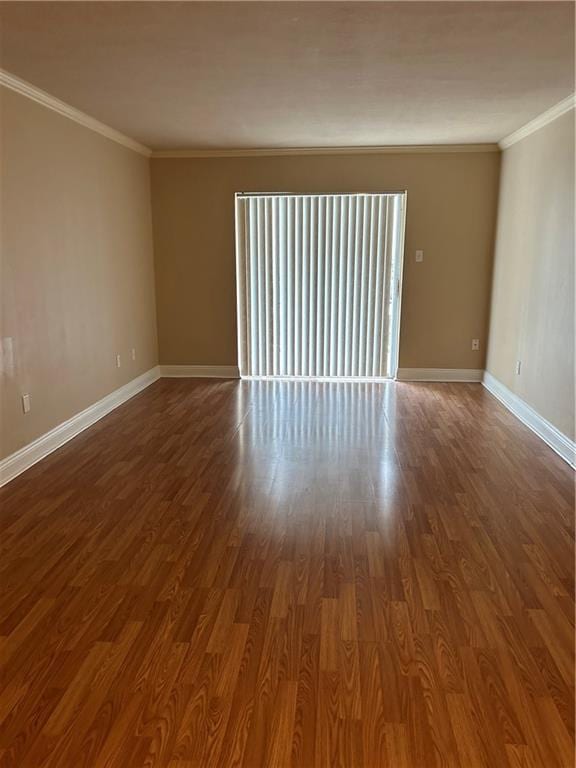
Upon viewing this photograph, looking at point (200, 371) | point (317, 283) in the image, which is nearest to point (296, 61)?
point (317, 283)

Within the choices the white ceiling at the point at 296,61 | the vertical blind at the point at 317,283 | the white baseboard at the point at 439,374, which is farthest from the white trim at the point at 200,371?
the white ceiling at the point at 296,61

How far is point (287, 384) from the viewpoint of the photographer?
5988 mm

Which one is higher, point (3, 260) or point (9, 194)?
point (9, 194)

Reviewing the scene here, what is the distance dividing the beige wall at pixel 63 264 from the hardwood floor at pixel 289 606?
605 millimetres

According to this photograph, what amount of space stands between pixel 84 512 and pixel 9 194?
200 cm

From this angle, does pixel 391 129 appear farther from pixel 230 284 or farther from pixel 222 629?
pixel 222 629

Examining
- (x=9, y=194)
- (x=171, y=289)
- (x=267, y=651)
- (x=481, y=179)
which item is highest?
(x=481, y=179)

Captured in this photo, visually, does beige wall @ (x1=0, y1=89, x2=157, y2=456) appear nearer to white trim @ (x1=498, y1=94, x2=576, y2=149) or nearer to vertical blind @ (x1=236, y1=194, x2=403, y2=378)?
vertical blind @ (x1=236, y1=194, x2=403, y2=378)

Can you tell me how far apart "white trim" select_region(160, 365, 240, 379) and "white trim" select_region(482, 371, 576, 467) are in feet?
9.07

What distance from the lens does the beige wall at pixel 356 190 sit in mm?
5742

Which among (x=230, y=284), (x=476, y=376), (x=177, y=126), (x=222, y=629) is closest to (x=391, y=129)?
(x=177, y=126)

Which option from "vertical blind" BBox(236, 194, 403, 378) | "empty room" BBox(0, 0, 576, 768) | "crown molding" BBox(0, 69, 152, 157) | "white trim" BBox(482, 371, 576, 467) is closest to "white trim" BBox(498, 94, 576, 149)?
"empty room" BBox(0, 0, 576, 768)

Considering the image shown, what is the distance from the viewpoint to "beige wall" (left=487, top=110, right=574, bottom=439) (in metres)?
3.94

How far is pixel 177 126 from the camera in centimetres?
464
